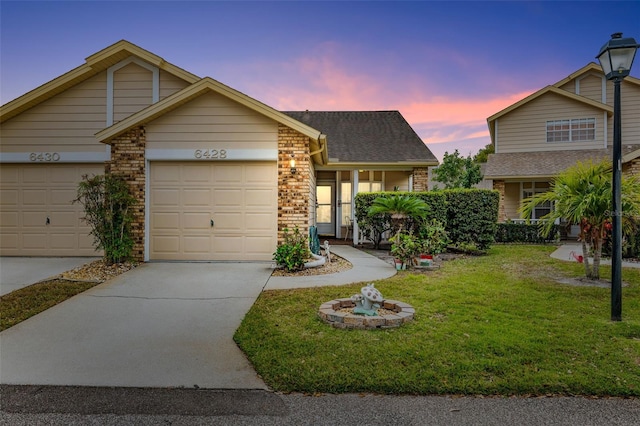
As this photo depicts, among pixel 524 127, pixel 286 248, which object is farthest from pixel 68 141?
pixel 524 127

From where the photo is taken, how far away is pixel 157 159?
29.3ft

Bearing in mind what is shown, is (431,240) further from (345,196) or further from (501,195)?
(501,195)

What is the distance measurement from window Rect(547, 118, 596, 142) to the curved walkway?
1286 cm

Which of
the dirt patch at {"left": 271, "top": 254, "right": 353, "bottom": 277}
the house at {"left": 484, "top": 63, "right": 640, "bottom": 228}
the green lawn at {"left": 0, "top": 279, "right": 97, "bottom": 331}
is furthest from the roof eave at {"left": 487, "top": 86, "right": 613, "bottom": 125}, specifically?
the green lawn at {"left": 0, "top": 279, "right": 97, "bottom": 331}

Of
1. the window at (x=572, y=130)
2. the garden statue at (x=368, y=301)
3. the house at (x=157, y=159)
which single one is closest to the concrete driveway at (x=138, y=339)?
the garden statue at (x=368, y=301)

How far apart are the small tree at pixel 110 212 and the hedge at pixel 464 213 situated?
684 cm

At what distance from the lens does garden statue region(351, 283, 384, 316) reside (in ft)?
15.1

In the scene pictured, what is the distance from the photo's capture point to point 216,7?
34.3 ft

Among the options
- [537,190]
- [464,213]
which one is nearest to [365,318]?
[464,213]

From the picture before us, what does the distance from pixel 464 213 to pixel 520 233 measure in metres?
4.72

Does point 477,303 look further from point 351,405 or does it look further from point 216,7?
point 216,7

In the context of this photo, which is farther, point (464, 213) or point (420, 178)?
point (420, 178)

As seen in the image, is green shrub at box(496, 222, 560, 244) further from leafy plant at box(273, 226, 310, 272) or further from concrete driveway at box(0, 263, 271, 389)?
concrete driveway at box(0, 263, 271, 389)

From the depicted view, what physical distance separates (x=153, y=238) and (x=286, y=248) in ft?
11.1
